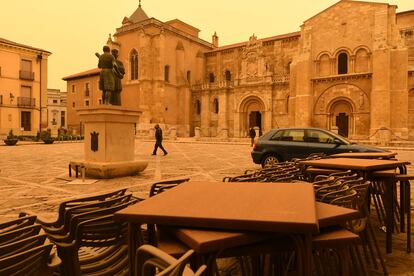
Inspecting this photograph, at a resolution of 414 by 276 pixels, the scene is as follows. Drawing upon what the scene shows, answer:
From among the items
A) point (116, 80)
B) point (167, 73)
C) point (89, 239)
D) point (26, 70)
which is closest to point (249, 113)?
point (167, 73)

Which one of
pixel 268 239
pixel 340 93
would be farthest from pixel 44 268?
pixel 340 93

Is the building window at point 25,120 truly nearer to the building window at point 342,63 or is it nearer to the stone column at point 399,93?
the building window at point 342,63

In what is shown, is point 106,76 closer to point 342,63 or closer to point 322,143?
point 322,143

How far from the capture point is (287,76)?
35969 millimetres

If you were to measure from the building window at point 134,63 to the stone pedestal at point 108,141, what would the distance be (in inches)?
1376

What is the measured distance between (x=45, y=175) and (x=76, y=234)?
8407 mm

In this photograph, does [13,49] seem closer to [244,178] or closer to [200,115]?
[200,115]

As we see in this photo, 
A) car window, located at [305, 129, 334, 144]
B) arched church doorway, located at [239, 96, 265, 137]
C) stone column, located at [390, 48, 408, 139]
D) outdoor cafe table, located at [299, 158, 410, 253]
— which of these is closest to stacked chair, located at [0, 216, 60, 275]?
outdoor cafe table, located at [299, 158, 410, 253]

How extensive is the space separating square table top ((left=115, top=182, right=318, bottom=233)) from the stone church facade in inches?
1097

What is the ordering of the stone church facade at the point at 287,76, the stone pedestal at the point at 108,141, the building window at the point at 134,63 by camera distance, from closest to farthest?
1. the stone pedestal at the point at 108,141
2. the stone church facade at the point at 287,76
3. the building window at the point at 134,63

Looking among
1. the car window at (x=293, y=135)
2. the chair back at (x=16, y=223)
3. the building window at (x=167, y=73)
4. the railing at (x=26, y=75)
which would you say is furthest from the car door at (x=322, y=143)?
the railing at (x=26, y=75)

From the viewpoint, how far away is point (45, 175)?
9.80 metres

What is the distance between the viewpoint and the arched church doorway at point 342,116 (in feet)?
101

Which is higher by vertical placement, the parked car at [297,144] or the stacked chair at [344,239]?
the parked car at [297,144]
